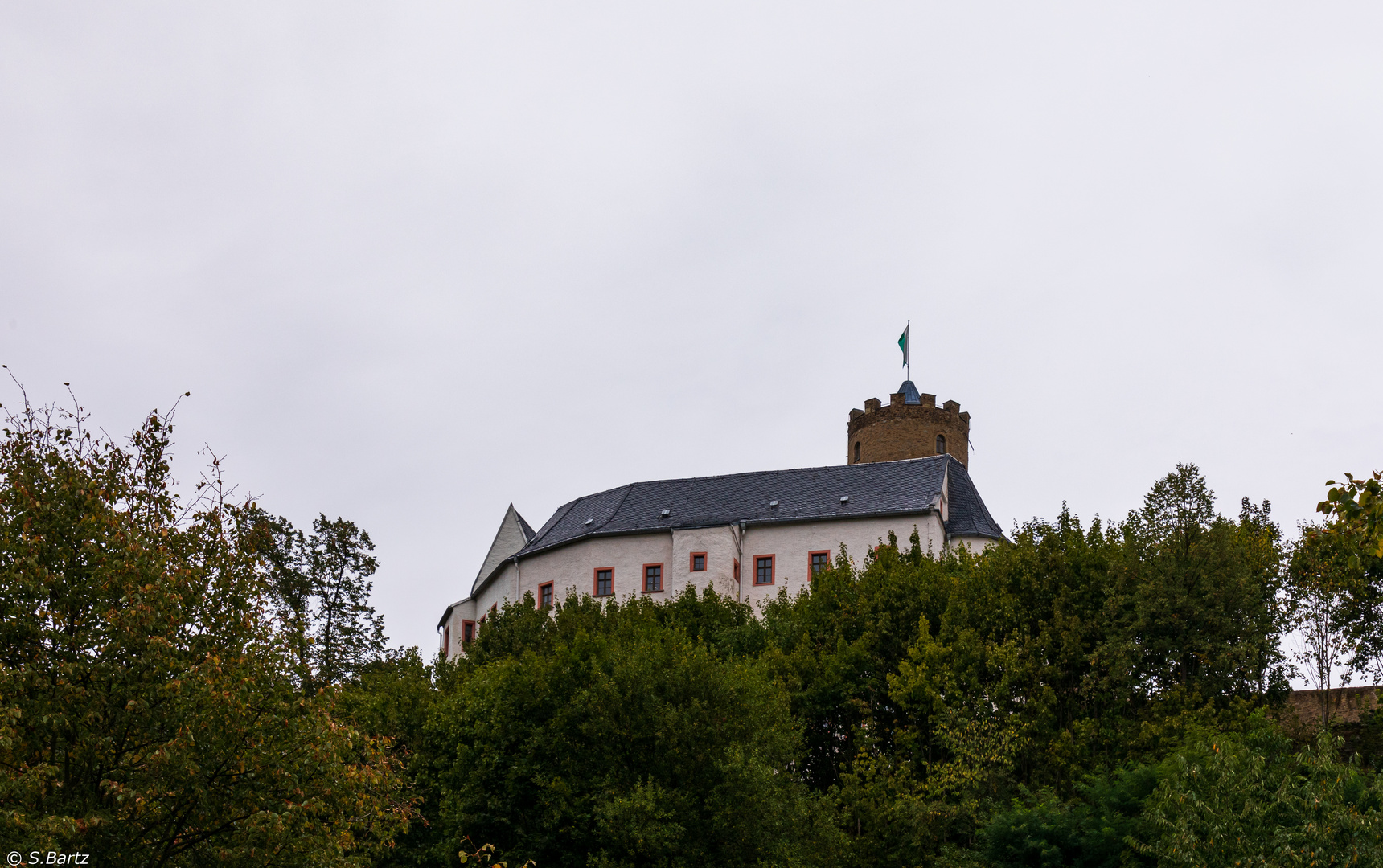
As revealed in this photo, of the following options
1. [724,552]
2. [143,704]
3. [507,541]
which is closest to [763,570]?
[724,552]

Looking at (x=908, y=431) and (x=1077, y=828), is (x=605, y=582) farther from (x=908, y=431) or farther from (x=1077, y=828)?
(x=1077, y=828)

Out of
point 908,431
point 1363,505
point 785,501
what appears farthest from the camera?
point 908,431

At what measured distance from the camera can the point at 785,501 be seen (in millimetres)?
62875

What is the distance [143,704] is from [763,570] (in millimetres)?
44808

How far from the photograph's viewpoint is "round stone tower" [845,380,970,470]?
78812mm

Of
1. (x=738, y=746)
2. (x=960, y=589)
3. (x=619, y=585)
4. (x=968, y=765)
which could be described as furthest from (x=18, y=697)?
(x=619, y=585)

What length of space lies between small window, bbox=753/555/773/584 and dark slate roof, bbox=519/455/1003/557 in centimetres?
158

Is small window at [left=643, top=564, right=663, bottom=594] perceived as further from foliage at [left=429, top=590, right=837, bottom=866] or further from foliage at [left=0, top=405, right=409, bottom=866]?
foliage at [left=0, top=405, right=409, bottom=866]

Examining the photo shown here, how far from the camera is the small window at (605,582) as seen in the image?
61.7 m

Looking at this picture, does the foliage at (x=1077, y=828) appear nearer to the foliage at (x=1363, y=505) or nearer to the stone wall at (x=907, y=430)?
the foliage at (x=1363, y=505)

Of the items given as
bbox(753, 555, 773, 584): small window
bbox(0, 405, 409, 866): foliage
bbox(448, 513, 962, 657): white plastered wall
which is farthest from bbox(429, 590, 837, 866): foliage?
bbox(753, 555, 773, 584): small window

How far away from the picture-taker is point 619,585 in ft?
202

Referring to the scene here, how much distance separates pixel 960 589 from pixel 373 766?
2584 cm

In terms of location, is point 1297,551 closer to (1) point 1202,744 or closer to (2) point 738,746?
(1) point 1202,744
